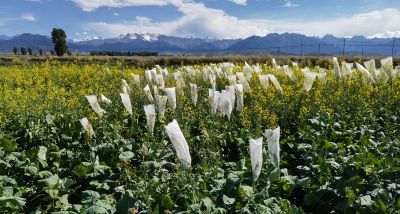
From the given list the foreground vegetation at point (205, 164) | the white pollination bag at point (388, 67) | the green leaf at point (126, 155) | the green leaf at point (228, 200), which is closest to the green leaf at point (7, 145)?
the foreground vegetation at point (205, 164)

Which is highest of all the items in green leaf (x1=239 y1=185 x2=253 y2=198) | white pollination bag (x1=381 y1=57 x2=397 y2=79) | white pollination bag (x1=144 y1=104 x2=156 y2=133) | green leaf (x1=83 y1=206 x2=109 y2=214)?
white pollination bag (x1=381 y1=57 x2=397 y2=79)

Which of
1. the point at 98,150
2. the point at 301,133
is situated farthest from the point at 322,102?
the point at 98,150

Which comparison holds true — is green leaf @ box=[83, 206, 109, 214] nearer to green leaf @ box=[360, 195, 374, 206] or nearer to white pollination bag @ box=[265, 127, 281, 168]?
white pollination bag @ box=[265, 127, 281, 168]

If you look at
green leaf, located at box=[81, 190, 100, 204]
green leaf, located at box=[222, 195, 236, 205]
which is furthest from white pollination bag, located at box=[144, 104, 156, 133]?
green leaf, located at box=[222, 195, 236, 205]

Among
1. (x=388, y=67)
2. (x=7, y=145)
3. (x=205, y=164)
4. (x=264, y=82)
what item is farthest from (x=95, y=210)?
(x=388, y=67)

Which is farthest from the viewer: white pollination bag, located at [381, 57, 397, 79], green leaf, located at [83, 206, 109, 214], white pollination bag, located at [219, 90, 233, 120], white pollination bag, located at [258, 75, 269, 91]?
white pollination bag, located at [381, 57, 397, 79]

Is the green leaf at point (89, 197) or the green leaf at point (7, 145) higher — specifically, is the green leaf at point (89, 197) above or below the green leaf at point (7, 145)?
below

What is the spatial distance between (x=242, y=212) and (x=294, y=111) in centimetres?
472

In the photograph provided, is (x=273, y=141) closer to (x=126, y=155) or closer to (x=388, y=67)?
(x=126, y=155)

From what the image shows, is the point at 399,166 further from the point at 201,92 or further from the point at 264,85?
the point at 201,92

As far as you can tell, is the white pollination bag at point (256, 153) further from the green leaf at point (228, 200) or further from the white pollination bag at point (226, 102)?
the white pollination bag at point (226, 102)

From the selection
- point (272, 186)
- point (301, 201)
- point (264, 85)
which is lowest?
point (301, 201)

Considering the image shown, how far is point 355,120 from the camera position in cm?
740

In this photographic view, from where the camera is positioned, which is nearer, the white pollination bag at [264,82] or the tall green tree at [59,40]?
the white pollination bag at [264,82]
